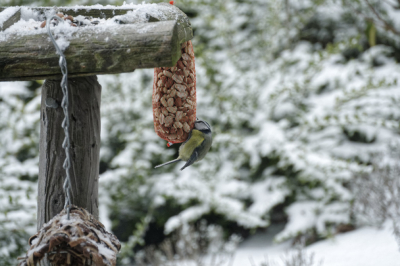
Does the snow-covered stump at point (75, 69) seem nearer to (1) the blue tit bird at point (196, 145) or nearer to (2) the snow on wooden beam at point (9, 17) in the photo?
(2) the snow on wooden beam at point (9, 17)

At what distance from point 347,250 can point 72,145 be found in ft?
6.49

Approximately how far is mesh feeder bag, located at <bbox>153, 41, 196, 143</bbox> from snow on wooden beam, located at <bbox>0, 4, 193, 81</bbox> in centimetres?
23

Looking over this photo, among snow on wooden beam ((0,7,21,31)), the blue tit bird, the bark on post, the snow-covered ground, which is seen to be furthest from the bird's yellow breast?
the snow-covered ground

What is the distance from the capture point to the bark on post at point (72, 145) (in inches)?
35.6

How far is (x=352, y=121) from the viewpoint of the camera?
2549 millimetres

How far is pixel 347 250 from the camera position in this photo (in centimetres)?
218

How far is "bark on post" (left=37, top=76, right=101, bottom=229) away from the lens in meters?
0.91

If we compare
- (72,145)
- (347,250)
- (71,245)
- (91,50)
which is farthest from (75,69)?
(347,250)

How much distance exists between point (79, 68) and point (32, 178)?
2171 mm

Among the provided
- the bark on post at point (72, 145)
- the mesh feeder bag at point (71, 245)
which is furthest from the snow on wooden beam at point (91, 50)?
the mesh feeder bag at point (71, 245)

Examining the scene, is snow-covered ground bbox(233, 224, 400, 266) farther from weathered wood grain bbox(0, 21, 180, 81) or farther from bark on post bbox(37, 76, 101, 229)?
weathered wood grain bbox(0, 21, 180, 81)

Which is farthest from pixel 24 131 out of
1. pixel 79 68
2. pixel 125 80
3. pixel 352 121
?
pixel 352 121

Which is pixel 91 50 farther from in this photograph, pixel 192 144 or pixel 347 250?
pixel 347 250

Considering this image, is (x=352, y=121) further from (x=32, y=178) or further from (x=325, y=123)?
(x=32, y=178)
